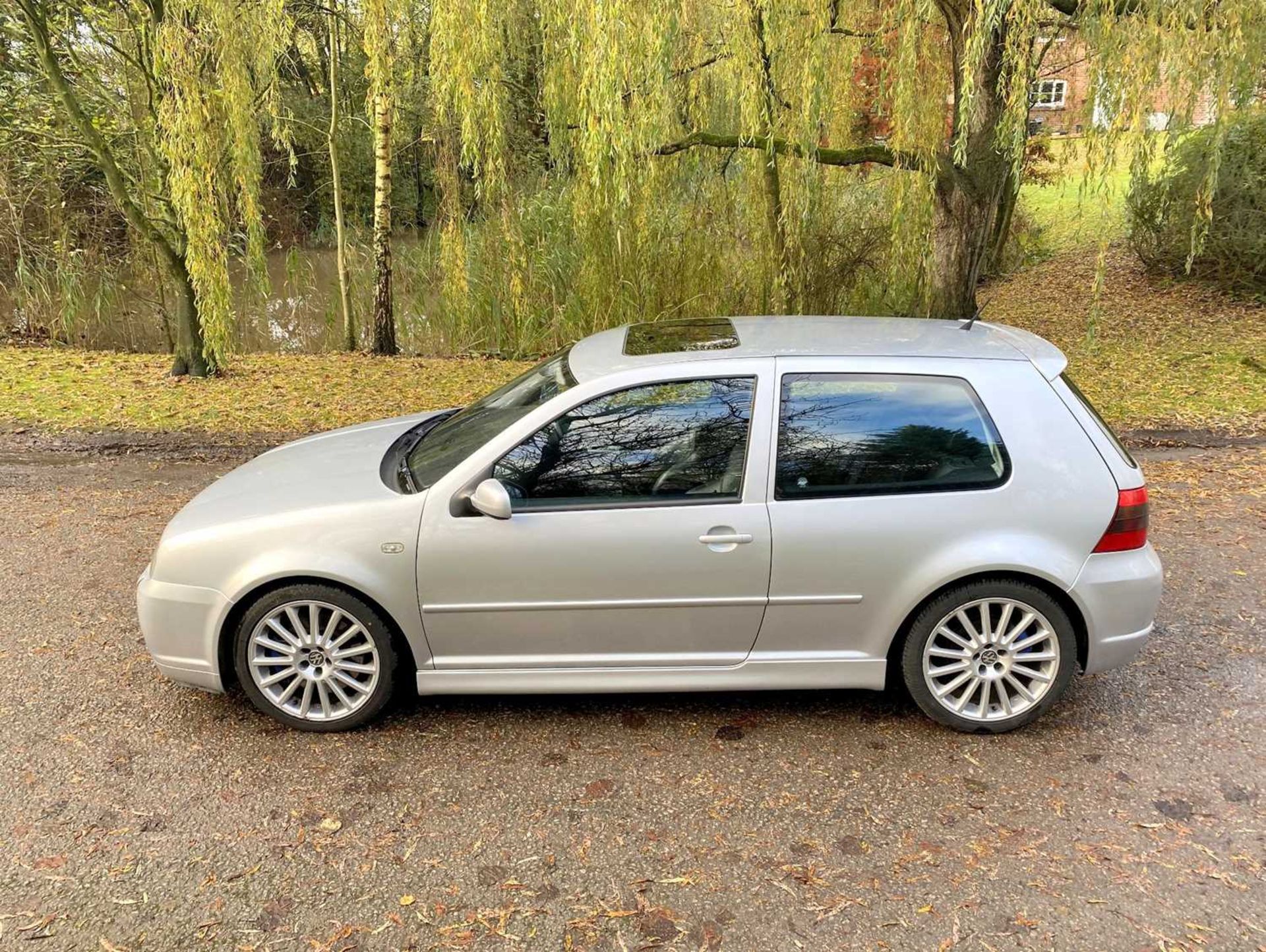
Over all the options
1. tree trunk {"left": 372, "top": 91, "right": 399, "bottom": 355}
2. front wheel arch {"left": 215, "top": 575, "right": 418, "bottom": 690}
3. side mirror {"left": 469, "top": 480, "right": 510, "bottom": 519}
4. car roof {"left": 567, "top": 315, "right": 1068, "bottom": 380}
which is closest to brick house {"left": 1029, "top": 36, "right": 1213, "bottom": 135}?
car roof {"left": 567, "top": 315, "right": 1068, "bottom": 380}

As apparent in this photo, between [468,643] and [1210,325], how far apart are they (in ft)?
40.0

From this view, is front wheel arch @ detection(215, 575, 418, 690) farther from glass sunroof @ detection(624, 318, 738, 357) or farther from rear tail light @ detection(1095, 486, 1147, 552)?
rear tail light @ detection(1095, 486, 1147, 552)

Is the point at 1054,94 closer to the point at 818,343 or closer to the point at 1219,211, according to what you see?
the point at 1219,211

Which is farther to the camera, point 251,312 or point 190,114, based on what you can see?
point 251,312

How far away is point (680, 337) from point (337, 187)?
9853 millimetres

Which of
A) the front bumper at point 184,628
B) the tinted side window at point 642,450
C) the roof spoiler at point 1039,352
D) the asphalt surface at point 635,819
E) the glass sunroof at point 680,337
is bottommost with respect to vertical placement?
the asphalt surface at point 635,819

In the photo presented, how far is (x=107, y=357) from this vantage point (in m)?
11.3

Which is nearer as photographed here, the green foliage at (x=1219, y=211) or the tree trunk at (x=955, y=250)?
the tree trunk at (x=955, y=250)

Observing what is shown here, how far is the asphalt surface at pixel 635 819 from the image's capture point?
267 cm

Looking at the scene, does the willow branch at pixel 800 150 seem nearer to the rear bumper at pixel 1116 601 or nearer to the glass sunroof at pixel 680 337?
the glass sunroof at pixel 680 337

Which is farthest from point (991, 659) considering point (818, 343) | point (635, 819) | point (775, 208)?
point (775, 208)

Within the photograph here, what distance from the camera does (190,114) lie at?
8.15 metres

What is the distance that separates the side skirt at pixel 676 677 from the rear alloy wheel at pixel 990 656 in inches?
8.5

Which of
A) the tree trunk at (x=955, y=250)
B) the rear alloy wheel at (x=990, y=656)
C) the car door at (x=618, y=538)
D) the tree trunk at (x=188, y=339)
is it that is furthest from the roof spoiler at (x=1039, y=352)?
the tree trunk at (x=188, y=339)
